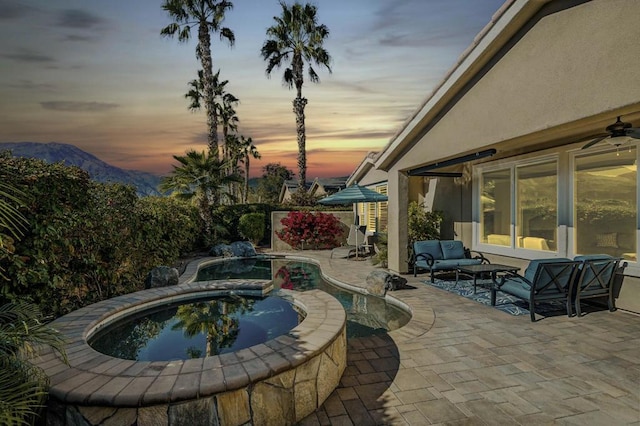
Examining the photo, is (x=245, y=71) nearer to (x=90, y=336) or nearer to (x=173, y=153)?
(x=173, y=153)

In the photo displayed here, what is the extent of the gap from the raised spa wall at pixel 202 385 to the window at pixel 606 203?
7.13 metres

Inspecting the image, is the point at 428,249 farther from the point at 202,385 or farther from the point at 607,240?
the point at 202,385

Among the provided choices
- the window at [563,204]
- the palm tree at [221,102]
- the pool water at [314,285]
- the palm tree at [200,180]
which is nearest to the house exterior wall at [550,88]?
the window at [563,204]

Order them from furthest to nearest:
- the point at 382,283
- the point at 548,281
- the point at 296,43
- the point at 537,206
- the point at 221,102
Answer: the point at 221,102 < the point at 296,43 < the point at 537,206 < the point at 382,283 < the point at 548,281

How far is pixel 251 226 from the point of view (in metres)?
20.2

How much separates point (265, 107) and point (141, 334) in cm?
1685

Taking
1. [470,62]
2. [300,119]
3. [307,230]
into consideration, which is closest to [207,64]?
[300,119]

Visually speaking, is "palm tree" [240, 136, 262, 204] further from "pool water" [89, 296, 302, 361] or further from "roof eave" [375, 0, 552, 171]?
"pool water" [89, 296, 302, 361]

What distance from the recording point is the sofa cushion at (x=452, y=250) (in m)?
10.6

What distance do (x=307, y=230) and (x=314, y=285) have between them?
7632 millimetres

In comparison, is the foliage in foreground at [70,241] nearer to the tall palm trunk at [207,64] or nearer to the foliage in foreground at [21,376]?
the foliage in foreground at [21,376]

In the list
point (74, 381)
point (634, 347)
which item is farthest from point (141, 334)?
point (634, 347)

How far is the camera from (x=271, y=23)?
2316cm

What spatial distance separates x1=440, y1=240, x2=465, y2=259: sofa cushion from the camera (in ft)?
34.7
